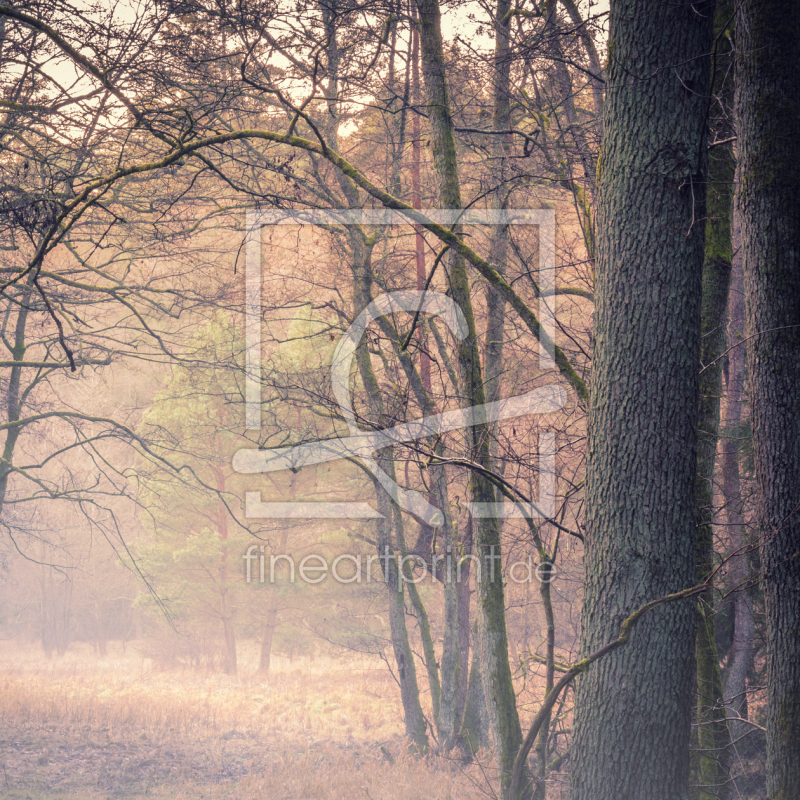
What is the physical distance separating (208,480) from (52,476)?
10373mm

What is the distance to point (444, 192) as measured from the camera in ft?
18.9

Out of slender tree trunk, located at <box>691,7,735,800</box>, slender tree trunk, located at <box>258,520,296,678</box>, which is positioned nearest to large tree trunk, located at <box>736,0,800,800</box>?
slender tree trunk, located at <box>691,7,735,800</box>

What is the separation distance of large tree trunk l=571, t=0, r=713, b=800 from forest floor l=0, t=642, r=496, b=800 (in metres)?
1.69

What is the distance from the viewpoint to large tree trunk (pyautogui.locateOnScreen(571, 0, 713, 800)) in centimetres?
303

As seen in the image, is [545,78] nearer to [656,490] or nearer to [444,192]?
[444,192]

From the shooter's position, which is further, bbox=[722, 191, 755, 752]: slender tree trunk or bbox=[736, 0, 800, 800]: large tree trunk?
bbox=[722, 191, 755, 752]: slender tree trunk

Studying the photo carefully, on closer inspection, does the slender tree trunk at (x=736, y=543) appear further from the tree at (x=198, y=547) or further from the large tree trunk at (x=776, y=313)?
the tree at (x=198, y=547)

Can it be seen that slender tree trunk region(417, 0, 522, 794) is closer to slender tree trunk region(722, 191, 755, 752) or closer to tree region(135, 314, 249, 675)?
slender tree trunk region(722, 191, 755, 752)

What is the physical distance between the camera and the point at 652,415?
3037 millimetres

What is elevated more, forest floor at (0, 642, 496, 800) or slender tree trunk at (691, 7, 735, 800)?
slender tree trunk at (691, 7, 735, 800)

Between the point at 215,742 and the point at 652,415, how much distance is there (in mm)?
11814
